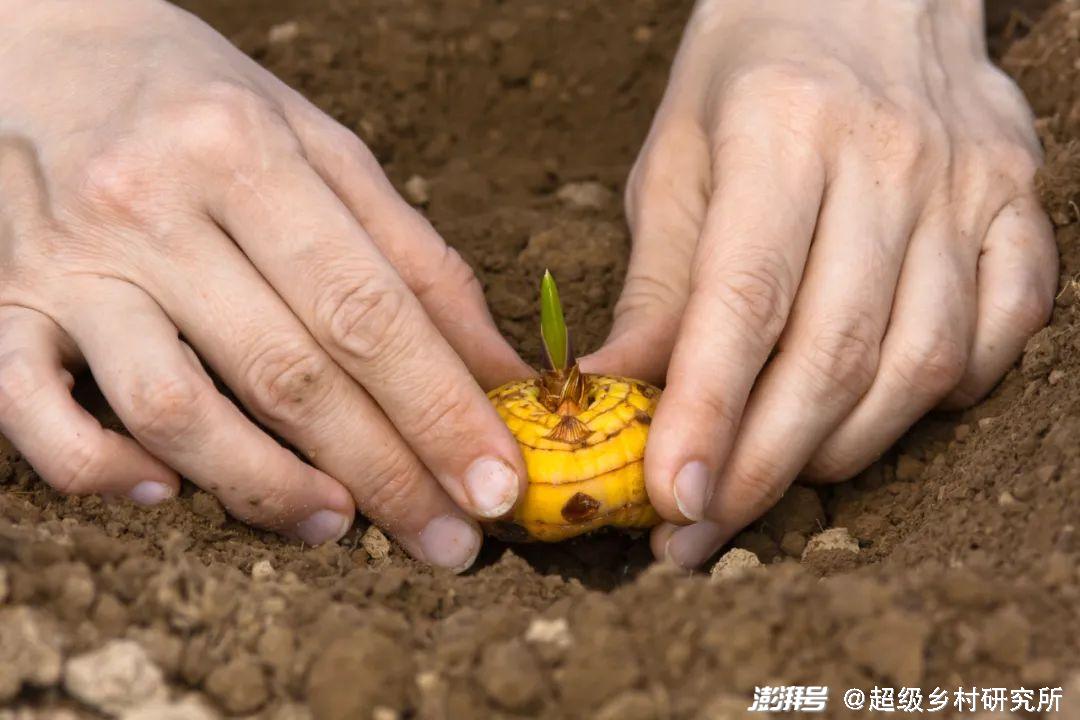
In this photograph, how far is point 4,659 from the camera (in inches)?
54.9

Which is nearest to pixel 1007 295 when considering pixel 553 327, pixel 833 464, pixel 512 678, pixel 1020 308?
pixel 1020 308

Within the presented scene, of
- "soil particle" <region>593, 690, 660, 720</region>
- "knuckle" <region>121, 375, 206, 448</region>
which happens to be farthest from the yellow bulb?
"soil particle" <region>593, 690, 660, 720</region>

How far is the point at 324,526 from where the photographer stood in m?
2.27

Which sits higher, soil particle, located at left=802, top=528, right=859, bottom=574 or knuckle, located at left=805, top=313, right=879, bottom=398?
knuckle, located at left=805, top=313, right=879, bottom=398

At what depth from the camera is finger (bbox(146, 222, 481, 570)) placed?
2176mm

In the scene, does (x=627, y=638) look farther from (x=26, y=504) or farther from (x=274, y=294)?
(x=26, y=504)

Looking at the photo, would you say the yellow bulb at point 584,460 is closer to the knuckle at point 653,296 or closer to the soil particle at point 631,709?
the knuckle at point 653,296

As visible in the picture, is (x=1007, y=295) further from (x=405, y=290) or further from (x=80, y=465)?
(x=80, y=465)

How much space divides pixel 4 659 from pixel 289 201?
105 centimetres

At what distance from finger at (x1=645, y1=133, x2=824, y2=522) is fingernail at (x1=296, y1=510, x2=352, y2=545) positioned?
615 mm

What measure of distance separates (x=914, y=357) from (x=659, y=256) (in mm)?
599

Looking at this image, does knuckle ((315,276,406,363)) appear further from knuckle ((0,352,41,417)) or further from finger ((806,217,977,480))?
finger ((806,217,977,480))

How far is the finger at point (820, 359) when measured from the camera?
2287mm

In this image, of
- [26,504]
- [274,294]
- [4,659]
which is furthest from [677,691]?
[26,504]
